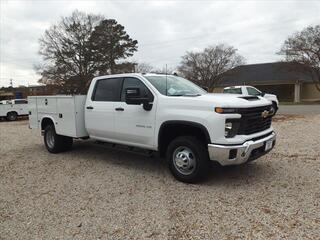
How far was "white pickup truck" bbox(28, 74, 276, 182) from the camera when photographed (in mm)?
→ 4543

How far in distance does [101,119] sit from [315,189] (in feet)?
13.8

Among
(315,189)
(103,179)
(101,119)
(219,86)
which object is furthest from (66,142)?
(219,86)

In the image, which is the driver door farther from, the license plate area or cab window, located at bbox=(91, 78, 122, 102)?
the license plate area

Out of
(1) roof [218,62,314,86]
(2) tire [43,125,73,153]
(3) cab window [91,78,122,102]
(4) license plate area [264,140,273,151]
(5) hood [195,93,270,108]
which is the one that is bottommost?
(2) tire [43,125,73,153]

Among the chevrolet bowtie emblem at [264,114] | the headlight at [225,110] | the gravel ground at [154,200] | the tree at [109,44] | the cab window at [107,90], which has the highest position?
the tree at [109,44]

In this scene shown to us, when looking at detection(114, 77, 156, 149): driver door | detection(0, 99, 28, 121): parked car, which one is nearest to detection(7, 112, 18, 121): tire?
detection(0, 99, 28, 121): parked car

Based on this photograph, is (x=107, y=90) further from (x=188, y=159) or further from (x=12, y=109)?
(x=12, y=109)

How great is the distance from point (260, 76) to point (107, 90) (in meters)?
41.0

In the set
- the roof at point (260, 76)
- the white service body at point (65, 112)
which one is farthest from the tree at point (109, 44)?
the white service body at point (65, 112)

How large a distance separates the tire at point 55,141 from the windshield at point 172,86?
336 centimetres

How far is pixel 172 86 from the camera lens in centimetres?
580

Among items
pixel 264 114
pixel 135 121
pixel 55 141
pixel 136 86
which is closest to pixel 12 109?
pixel 55 141

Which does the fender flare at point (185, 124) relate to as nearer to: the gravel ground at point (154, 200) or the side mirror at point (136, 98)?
the side mirror at point (136, 98)

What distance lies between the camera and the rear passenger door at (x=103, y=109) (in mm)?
6234
